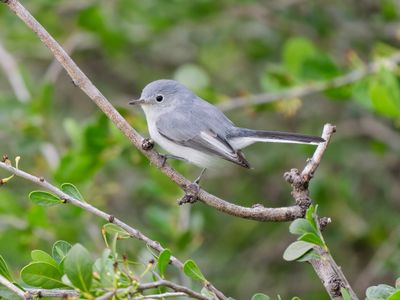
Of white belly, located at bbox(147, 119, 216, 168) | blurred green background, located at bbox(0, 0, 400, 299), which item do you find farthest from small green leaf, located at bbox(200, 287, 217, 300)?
blurred green background, located at bbox(0, 0, 400, 299)

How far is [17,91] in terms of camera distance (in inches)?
170

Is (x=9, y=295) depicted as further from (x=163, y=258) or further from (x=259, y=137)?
(x=259, y=137)

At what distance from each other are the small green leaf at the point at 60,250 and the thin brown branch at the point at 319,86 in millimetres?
1880

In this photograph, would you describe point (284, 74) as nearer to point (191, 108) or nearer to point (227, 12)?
point (191, 108)

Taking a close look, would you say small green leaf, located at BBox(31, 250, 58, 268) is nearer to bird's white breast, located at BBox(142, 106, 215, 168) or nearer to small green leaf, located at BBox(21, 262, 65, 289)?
small green leaf, located at BBox(21, 262, 65, 289)

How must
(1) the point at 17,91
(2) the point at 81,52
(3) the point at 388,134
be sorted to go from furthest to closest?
(2) the point at 81,52 → (3) the point at 388,134 → (1) the point at 17,91

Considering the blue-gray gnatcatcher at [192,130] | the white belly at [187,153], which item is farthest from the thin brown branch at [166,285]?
the white belly at [187,153]

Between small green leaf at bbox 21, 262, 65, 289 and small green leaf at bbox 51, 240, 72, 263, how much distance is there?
0.09 m

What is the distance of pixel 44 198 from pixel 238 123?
130 inches

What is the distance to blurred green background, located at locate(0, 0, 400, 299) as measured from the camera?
3.94 meters

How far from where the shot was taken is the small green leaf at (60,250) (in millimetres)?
2051

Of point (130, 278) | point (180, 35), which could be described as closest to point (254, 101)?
point (180, 35)

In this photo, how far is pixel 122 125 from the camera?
2.21m

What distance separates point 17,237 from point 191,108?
1231 mm
